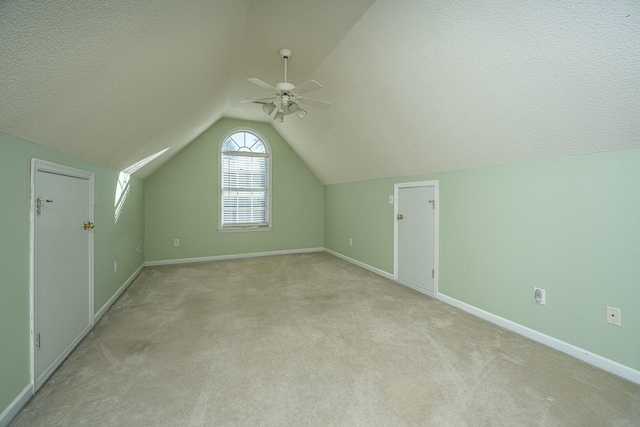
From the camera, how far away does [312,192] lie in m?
6.07

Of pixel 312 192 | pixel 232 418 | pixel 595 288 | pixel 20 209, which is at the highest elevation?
pixel 312 192

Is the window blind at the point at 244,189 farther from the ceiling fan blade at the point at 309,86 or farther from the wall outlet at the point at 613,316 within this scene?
the wall outlet at the point at 613,316

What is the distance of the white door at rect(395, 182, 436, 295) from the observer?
10.8 feet

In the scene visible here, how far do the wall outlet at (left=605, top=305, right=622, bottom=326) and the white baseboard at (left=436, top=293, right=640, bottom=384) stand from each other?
0.89ft

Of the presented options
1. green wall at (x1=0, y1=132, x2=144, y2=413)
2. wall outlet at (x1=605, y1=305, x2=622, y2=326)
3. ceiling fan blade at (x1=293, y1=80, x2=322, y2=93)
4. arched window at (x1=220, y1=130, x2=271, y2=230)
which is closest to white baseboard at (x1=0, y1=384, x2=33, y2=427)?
green wall at (x1=0, y1=132, x2=144, y2=413)

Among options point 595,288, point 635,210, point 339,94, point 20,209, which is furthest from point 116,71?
point 595,288

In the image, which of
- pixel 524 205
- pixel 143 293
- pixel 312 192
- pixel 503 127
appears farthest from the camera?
pixel 312 192

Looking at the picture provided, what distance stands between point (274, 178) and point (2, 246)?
14.7 feet

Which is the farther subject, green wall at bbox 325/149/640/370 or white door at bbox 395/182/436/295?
white door at bbox 395/182/436/295

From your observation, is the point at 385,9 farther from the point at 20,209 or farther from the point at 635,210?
the point at 20,209

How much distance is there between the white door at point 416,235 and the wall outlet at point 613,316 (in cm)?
152

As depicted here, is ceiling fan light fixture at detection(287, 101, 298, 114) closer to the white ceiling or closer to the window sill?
the white ceiling

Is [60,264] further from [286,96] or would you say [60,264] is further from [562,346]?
[562,346]

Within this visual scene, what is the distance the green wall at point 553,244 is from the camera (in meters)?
1.77
